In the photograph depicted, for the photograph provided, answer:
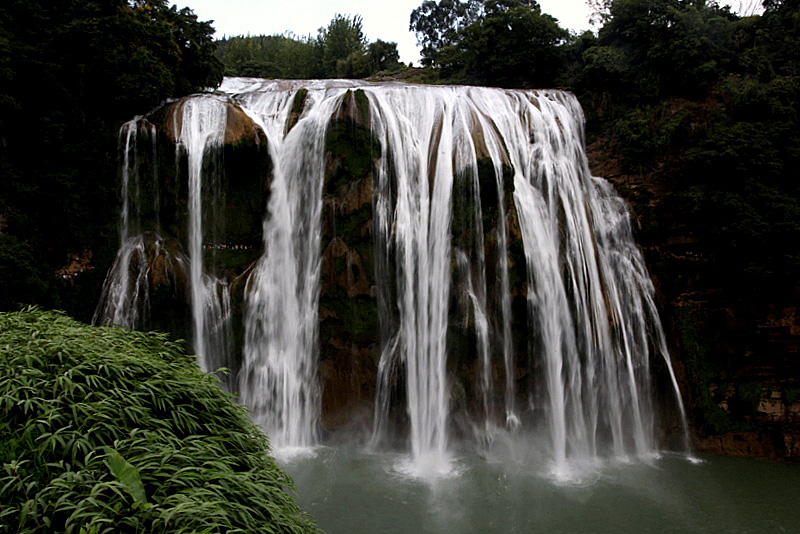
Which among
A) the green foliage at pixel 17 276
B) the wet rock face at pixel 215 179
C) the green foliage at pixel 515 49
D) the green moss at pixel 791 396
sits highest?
the green foliage at pixel 515 49

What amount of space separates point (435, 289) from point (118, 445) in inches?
281

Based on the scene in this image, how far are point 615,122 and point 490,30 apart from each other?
629 cm

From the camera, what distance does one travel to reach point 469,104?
11.7 meters

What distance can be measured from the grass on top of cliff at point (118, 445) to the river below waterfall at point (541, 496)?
11.3ft

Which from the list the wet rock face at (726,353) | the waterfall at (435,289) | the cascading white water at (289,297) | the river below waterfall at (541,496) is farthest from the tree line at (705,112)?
the cascading white water at (289,297)

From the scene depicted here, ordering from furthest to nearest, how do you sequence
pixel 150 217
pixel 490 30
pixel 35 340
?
1. pixel 490 30
2. pixel 150 217
3. pixel 35 340

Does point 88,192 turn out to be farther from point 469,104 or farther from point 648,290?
point 648,290

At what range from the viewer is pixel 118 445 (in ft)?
13.0

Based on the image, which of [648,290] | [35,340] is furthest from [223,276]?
[648,290]

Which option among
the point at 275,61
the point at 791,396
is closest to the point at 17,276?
the point at 791,396

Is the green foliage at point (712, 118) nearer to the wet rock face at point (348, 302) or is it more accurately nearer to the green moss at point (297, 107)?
the wet rock face at point (348, 302)

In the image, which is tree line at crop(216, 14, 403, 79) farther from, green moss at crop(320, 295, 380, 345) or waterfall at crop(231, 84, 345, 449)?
green moss at crop(320, 295, 380, 345)

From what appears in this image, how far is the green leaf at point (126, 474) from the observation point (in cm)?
351

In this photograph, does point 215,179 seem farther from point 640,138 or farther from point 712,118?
point 712,118
